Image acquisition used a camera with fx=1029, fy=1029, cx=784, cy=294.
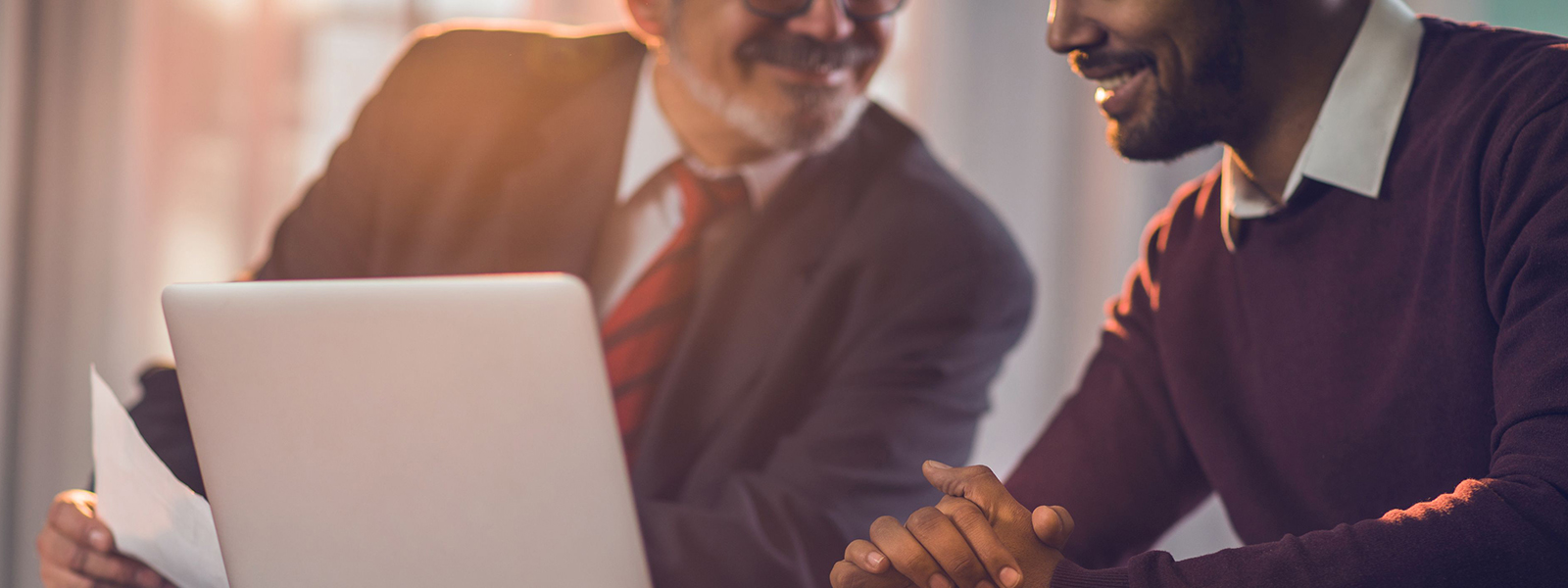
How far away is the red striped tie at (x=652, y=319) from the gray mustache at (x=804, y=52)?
0.66ft

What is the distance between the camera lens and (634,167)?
1571mm

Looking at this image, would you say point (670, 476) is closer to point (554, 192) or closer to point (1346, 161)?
point (554, 192)

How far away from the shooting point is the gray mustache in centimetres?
144

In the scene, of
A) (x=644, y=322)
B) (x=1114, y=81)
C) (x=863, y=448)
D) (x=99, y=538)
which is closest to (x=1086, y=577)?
(x=1114, y=81)

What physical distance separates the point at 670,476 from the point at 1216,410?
2.34 ft

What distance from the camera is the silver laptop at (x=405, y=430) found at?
0.68 metres

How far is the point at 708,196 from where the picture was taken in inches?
60.6

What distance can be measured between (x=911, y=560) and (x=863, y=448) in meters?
0.62

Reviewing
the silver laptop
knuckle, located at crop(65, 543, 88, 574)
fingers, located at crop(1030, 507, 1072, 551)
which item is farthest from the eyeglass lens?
knuckle, located at crop(65, 543, 88, 574)

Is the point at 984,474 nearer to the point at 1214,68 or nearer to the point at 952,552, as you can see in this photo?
the point at 952,552

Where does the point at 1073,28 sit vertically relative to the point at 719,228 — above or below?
above

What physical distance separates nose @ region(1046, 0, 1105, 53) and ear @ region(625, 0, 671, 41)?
71 cm

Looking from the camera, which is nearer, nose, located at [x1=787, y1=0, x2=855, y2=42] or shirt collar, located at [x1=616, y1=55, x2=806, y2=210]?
nose, located at [x1=787, y1=0, x2=855, y2=42]

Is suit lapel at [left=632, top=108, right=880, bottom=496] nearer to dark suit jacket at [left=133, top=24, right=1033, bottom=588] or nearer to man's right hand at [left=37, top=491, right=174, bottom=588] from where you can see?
dark suit jacket at [left=133, top=24, right=1033, bottom=588]
